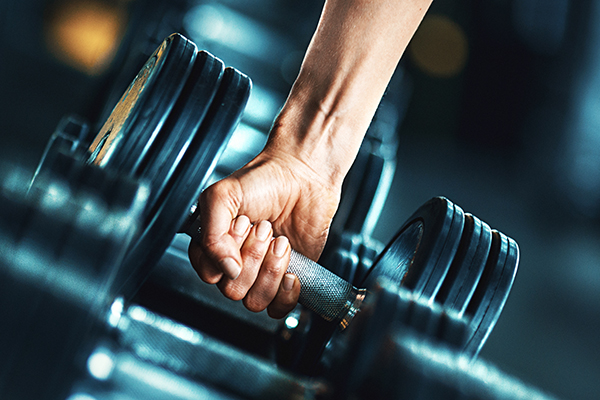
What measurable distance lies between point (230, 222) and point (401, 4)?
61cm

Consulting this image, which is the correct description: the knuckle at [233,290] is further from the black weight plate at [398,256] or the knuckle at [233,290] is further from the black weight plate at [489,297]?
the black weight plate at [489,297]

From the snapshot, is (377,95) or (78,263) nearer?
(78,263)

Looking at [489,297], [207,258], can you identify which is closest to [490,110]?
[489,297]

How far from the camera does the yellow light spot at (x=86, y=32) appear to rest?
325cm

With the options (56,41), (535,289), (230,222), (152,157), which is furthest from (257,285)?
(535,289)

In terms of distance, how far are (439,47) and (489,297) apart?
378 cm

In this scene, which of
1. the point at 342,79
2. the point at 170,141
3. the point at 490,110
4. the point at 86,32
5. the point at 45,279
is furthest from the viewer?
the point at 490,110

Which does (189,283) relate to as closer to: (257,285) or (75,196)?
(257,285)

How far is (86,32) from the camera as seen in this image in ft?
11.1

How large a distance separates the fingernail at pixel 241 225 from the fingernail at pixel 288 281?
0.36ft

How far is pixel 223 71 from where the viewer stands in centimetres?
81

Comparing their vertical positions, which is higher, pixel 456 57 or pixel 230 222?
pixel 456 57

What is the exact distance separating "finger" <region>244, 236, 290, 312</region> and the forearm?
0.91 ft

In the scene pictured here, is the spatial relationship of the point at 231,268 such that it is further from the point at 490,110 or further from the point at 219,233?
the point at 490,110
